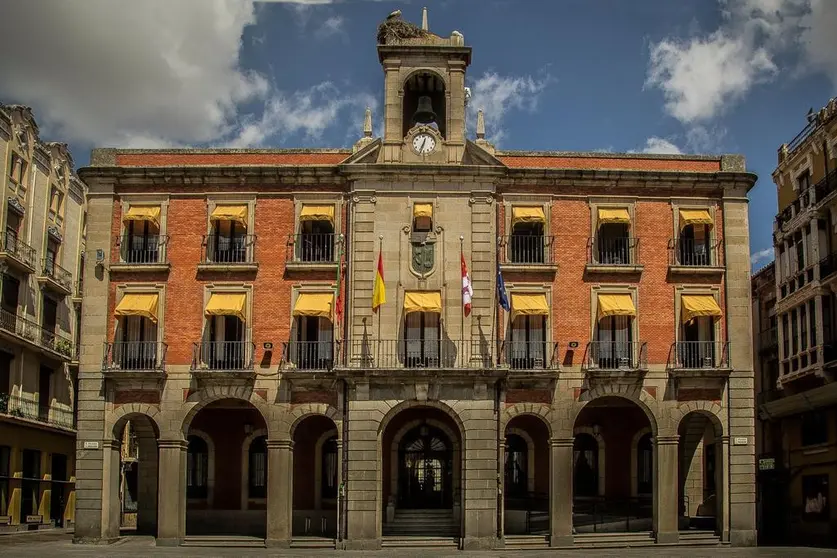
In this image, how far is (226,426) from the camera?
45.0m

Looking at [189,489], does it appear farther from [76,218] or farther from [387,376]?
[76,218]

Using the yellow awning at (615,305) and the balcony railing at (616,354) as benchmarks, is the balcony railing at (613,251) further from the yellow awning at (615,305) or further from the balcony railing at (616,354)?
the balcony railing at (616,354)

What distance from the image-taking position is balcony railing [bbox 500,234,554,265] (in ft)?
140

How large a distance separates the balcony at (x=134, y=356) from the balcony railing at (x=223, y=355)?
4.22ft

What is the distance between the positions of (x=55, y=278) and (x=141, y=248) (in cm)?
1678

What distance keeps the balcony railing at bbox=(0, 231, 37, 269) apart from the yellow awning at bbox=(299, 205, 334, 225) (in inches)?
664

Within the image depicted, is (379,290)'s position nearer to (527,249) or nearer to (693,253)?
(527,249)

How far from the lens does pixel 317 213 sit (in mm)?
42406

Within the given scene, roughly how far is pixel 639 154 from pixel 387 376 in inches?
518

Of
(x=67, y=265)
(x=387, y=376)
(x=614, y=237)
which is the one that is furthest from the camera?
(x=67, y=265)

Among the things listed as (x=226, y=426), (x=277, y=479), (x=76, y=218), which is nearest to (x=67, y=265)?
(x=76, y=218)

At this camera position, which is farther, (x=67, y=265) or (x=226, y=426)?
(x=67, y=265)

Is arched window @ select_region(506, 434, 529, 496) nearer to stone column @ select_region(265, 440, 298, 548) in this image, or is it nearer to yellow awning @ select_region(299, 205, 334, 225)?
stone column @ select_region(265, 440, 298, 548)

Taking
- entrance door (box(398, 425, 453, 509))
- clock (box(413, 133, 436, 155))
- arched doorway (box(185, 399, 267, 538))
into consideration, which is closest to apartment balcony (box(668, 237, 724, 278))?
clock (box(413, 133, 436, 155))
